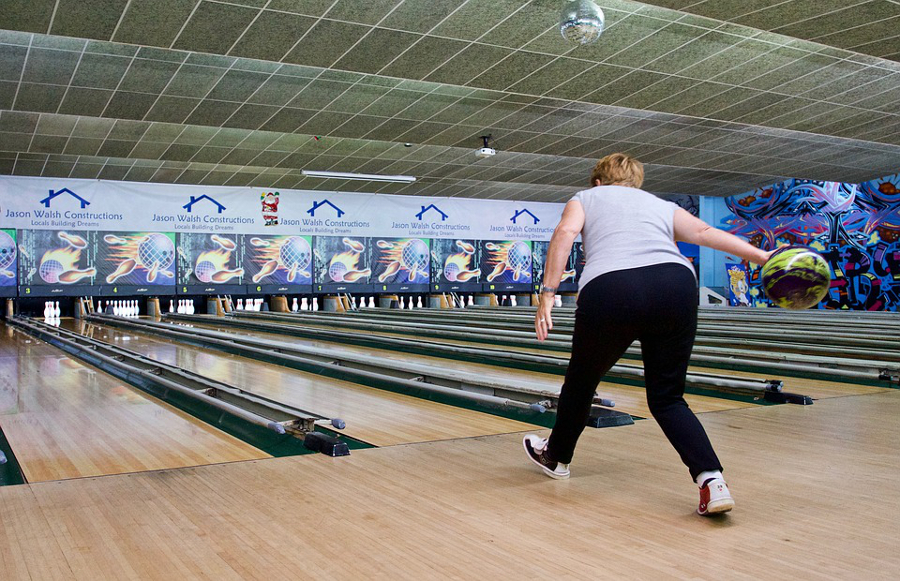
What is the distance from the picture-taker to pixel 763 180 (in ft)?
44.1

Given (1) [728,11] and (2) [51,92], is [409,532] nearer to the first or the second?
(1) [728,11]

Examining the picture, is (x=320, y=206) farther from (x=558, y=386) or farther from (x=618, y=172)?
(x=618, y=172)

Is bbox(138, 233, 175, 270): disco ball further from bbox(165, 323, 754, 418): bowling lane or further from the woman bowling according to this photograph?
the woman bowling

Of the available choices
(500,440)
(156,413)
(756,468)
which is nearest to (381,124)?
(156,413)

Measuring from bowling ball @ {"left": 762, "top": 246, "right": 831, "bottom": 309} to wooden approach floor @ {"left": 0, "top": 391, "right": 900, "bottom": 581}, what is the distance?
0.48 m

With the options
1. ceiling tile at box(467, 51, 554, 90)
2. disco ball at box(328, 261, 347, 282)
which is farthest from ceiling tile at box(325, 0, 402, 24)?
disco ball at box(328, 261, 347, 282)

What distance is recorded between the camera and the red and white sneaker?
Result: 163 centimetres

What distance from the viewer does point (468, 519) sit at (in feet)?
5.46

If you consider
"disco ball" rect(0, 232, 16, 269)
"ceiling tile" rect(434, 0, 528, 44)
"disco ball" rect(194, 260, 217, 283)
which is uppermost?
"ceiling tile" rect(434, 0, 528, 44)

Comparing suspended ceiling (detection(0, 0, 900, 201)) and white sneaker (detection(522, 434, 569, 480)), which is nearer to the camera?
white sneaker (detection(522, 434, 569, 480))

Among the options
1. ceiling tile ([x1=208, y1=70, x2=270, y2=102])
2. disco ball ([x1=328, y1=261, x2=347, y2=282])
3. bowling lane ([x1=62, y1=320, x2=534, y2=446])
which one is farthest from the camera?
disco ball ([x1=328, y1=261, x2=347, y2=282])

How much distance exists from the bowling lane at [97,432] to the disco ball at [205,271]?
841 cm

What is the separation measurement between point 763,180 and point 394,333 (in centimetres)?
867

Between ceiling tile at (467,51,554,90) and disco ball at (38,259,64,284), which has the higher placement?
ceiling tile at (467,51,554,90)
